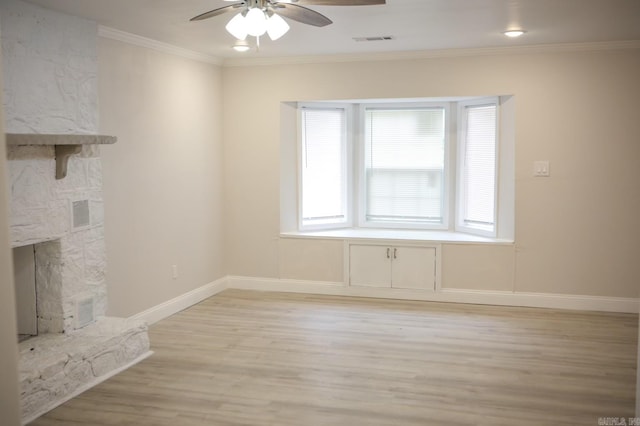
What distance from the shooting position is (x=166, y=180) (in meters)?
5.39

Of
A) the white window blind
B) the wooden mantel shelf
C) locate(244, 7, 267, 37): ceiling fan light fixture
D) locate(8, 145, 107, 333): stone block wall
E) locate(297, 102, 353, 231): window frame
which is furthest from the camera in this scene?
locate(297, 102, 353, 231): window frame

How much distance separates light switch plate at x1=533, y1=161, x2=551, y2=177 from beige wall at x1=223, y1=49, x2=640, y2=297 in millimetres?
42

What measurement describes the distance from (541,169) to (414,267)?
5.02 feet

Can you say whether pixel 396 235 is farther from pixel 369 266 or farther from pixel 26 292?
pixel 26 292

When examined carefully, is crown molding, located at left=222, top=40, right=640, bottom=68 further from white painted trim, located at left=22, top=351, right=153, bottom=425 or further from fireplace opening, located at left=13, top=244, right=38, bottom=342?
white painted trim, located at left=22, top=351, right=153, bottom=425

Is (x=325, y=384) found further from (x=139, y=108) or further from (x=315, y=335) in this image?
(x=139, y=108)

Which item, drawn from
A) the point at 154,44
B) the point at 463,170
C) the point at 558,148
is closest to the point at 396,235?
the point at 463,170

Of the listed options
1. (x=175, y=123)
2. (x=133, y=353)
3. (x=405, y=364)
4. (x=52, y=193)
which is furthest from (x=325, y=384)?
(x=175, y=123)

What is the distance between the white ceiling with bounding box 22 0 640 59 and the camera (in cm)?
390

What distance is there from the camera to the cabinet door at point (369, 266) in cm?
606

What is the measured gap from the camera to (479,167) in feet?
20.1

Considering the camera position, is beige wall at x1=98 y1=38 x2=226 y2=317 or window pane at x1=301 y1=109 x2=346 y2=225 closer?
beige wall at x1=98 y1=38 x2=226 y2=317

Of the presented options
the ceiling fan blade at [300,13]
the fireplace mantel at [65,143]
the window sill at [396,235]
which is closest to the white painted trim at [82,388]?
the fireplace mantel at [65,143]

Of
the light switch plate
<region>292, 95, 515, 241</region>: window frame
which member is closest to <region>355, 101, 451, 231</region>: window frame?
<region>292, 95, 515, 241</region>: window frame
